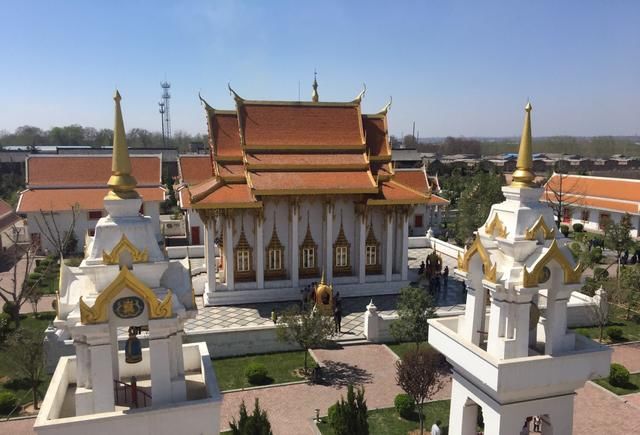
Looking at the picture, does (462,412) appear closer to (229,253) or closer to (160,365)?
(160,365)

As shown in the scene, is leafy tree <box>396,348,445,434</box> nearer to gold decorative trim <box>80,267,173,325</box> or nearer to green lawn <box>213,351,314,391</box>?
green lawn <box>213,351,314,391</box>

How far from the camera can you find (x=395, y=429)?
42.7ft

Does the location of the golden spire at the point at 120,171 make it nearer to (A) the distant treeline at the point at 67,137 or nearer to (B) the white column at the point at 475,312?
(B) the white column at the point at 475,312

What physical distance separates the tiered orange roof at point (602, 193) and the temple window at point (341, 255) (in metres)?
19.4

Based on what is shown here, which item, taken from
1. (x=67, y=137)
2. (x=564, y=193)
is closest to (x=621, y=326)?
(x=564, y=193)

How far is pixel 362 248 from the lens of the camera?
2331cm

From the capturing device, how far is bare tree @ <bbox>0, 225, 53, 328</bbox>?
727 inches

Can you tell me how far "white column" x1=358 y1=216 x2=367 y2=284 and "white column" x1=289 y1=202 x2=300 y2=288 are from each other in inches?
115

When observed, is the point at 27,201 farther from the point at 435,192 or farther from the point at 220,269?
the point at 435,192

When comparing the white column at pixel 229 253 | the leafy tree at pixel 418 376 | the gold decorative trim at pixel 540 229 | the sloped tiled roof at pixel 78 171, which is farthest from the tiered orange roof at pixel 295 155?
the gold decorative trim at pixel 540 229

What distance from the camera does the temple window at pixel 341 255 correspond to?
23.5 m

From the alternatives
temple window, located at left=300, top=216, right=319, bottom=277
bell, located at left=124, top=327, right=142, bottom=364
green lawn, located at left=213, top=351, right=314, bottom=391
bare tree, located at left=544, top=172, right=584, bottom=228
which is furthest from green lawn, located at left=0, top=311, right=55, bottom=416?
bare tree, located at left=544, top=172, right=584, bottom=228

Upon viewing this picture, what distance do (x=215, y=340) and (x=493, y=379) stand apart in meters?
11.4

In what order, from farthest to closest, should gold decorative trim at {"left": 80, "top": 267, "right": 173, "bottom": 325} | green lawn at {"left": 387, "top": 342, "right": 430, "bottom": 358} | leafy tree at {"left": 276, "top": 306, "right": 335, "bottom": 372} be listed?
green lawn at {"left": 387, "top": 342, "right": 430, "bottom": 358} → leafy tree at {"left": 276, "top": 306, "right": 335, "bottom": 372} → gold decorative trim at {"left": 80, "top": 267, "right": 173, "bottom": 325}
